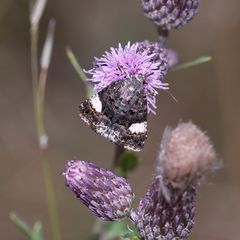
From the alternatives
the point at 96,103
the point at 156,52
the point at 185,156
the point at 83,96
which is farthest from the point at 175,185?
the point at 83,96

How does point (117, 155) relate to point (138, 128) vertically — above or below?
above

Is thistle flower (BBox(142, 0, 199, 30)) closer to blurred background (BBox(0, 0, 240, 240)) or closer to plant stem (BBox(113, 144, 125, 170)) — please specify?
plant stem (BBox(113, 144, 125, 170))

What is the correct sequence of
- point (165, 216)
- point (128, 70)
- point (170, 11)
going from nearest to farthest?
point (165, 216) < point (128, 70) < point (170, 11)

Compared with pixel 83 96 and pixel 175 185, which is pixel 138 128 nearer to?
pixel 175 185

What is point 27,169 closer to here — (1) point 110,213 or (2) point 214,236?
(2) point 214,236

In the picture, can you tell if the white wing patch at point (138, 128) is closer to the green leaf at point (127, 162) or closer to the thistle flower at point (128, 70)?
the thistle flower at point (128, 70)

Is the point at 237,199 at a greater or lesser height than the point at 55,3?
lesser

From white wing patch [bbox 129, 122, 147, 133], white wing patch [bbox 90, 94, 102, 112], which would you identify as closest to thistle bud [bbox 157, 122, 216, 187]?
white wing patch [bbox 129, 122, 147, 133]

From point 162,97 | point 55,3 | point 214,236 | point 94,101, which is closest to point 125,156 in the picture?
point 94,101
